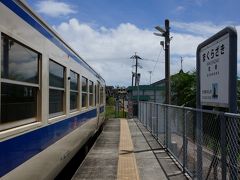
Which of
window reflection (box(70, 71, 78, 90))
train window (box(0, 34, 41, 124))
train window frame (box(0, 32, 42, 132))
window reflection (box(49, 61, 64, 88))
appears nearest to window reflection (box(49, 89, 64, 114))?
window reflection (box(49, 61, 64, 88))

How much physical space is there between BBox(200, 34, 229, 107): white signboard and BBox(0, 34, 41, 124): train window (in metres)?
2.59

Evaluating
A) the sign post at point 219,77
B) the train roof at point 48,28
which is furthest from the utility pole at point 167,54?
the sign post at point 219,77

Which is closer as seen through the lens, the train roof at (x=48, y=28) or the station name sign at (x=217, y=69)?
the train roof at (x=48, y=28)

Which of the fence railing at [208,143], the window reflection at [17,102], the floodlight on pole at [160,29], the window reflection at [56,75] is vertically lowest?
the fence railing at [208,143]

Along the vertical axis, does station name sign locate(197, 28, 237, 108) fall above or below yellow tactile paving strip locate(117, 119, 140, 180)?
above

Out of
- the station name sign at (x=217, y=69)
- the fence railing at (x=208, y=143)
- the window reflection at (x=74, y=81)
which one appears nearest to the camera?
the fence railing at (x=208, y=143)

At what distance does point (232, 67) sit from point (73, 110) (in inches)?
173

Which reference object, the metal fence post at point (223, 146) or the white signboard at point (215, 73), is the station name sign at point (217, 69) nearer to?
the white signboard at point (215, 73)

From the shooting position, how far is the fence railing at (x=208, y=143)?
228 inches

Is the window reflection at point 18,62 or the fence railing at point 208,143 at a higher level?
the window reflection at point 18,62

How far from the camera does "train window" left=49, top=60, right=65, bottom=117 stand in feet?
22.5

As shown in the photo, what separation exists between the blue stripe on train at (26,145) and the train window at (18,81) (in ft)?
0.75

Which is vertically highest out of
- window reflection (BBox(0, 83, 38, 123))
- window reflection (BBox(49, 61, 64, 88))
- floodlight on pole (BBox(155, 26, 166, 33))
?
floodlight on pole (BBox(155, 26, 166, 33))

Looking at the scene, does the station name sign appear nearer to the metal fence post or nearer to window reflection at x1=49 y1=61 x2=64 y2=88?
the metal fence post
